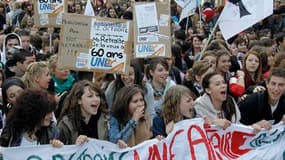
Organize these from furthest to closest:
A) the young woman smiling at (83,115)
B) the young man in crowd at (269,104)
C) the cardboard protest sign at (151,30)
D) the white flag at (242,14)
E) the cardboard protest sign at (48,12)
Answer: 1. the cardboard protest sign at (48,12)
2. the white flag at (242,14)
3. the cardboard protest sign at (151,30)
4. the young man in crowd at (269,104)
5. the young woman smiling at (83,115)

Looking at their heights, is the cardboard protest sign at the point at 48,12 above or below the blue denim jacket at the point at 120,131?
above

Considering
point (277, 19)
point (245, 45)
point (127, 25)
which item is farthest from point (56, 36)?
point (277, 19)

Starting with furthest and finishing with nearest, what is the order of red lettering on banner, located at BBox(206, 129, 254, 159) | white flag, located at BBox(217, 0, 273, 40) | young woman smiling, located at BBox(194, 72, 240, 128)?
1. white flag, located at BBox(217, 0, 273, 40)
2. young woman smiling, located at BBox(194, 72, 240, 128)
3. red lettering on banner, located at BBox(206, 129, 254, 159)

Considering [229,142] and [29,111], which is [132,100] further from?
[29,111]

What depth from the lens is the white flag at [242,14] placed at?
929 centimetres

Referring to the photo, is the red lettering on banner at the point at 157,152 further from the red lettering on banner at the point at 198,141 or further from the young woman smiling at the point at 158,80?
the young woman smiling at the point at 158,80

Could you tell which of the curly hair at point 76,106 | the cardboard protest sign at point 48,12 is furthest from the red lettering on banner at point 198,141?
the cardboard protest sign at point 48,12

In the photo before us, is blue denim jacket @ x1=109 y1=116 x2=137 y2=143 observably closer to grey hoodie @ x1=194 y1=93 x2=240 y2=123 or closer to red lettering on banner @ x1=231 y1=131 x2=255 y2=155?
grey hoodie @ x1=194 y1=93 x2=240 y2=123

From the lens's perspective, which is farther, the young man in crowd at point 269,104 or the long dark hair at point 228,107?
the young man in crowd at point 269,104

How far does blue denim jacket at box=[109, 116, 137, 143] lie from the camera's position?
247 inches

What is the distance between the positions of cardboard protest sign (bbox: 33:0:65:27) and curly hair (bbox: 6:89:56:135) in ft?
20.2

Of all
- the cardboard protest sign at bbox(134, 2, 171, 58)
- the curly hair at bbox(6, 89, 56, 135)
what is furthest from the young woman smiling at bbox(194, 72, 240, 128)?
the cardboard protest sign at bbox(134, 2, 171, 58)

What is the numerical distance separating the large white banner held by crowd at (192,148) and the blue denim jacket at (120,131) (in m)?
0.31

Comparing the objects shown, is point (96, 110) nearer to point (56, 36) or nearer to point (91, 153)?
point (91, 153)
